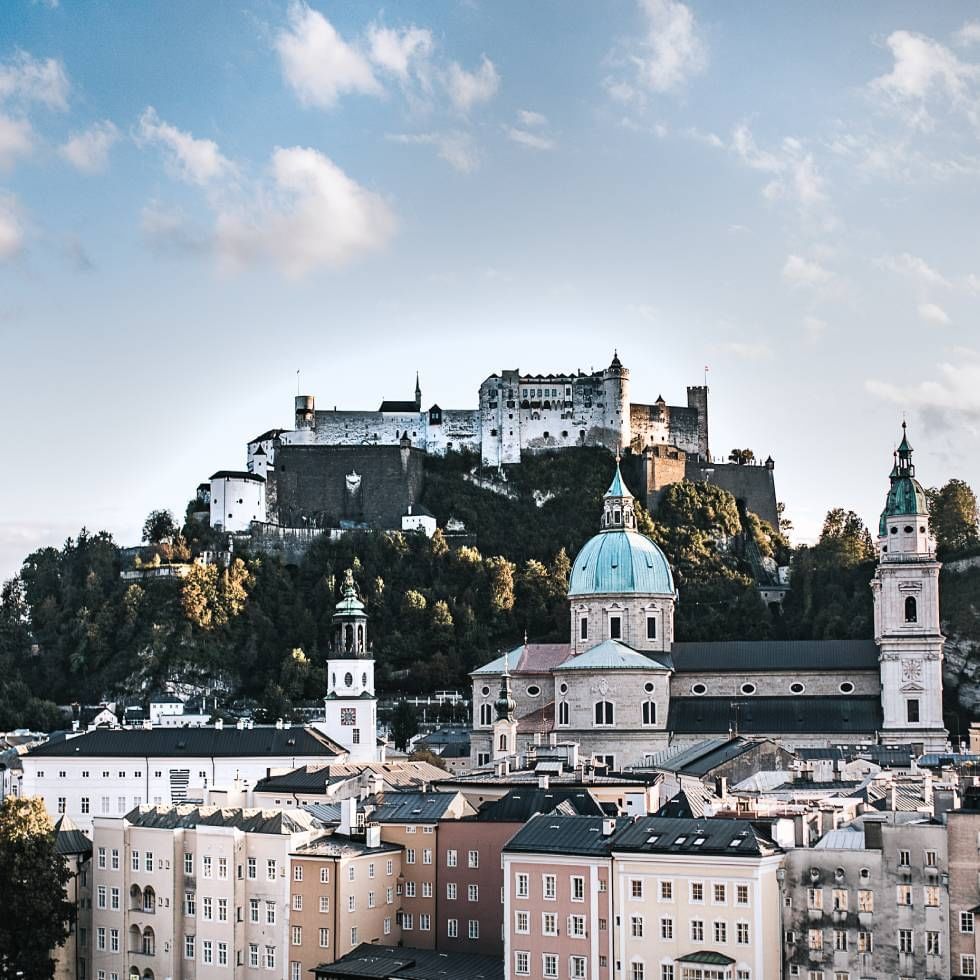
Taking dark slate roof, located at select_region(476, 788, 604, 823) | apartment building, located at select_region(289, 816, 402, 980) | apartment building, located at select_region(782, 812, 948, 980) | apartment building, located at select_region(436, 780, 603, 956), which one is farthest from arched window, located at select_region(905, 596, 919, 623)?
apartment building, located at select_region(782, 812, 948, 980)

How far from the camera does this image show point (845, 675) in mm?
82812

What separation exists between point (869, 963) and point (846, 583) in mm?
69735

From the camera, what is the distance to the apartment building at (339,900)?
172 ft

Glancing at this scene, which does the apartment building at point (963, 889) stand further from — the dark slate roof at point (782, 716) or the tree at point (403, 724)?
the tree at point (403, 724)

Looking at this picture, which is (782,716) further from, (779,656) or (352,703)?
(352,703)

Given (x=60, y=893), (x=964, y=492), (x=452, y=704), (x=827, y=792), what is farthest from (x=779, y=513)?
(x=60, y=893)

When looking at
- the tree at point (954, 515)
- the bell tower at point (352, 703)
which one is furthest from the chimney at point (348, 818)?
the tree at point (954, 515)

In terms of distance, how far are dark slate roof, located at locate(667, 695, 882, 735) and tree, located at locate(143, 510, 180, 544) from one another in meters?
48.2

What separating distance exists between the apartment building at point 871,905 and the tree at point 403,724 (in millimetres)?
56563

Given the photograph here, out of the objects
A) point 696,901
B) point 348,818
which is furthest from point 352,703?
point 696,901

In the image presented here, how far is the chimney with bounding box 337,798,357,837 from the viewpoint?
185 feet

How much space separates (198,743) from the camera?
80.5m

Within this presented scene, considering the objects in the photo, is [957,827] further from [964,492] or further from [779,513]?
[779,513]

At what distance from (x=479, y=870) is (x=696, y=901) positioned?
9.58 meters
